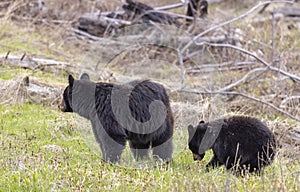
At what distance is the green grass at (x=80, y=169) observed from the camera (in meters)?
4.83

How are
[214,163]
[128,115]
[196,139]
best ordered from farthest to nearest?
[196,139]
[214,163]
[128,115]

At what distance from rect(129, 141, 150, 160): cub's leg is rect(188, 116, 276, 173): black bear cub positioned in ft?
2.15

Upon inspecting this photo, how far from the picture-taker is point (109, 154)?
6.24 metres

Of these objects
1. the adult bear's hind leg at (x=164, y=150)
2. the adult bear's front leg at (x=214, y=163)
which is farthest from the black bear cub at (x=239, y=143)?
the adult bear's hind leg at (x=164, y=150)

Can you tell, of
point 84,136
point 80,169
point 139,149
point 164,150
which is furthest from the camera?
point 84,136

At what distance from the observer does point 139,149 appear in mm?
6711

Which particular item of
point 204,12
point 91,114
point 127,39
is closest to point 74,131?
point 91,114

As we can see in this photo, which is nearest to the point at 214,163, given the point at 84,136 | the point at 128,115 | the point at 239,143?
the point at 239,143

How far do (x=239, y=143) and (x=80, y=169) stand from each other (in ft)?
6.23

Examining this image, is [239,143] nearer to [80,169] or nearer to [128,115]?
[128,115]

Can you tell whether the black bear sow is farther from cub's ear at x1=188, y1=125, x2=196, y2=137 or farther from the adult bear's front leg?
the adult bear's front leg

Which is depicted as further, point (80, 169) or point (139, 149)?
point (139, 149)

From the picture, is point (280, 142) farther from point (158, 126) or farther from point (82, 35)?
point (82, 35)

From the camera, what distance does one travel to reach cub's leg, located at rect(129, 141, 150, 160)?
21.6 feet
